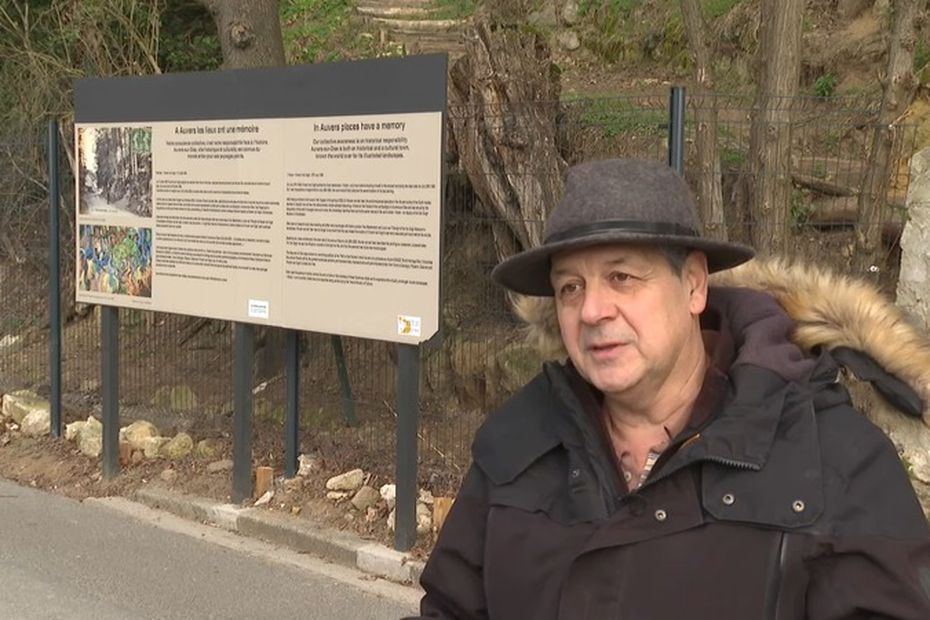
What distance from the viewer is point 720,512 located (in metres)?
2.04

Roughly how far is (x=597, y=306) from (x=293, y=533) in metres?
4.52

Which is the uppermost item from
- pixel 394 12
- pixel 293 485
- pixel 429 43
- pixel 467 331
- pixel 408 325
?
pixel 394 12

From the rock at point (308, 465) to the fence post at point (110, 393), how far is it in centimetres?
156

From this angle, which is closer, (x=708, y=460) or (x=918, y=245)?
(x=708, y=460)

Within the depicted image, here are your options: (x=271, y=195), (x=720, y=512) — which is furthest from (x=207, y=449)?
(x=720, y=512)

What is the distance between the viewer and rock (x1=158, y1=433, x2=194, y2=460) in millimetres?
7934

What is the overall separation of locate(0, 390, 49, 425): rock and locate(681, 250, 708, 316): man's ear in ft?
25.7

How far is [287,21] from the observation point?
62.5 ft

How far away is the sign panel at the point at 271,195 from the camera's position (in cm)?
580

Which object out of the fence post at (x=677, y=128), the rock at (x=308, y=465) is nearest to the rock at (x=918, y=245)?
the fence post at (x=677, y=128)

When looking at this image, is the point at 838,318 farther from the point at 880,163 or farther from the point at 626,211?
the point at 880,163

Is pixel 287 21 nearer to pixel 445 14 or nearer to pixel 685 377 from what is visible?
pixel 445 14

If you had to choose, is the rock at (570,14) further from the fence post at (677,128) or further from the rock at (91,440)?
the fence post at (677,128)

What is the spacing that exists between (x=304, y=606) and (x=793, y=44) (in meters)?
4.30
